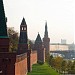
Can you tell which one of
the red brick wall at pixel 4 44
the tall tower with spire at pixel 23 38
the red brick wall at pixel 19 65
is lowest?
the red brick wall at pixel 19 65

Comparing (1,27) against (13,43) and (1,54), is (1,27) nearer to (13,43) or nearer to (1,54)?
(1,54)

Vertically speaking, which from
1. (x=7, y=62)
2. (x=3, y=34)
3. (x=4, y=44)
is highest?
(x=3, y=34)

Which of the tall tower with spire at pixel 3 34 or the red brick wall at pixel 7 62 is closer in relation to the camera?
the red brick wall at pixel 7 62

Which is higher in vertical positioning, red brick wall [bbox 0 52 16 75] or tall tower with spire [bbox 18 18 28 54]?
tall tower with spire [bbox 18 18 28 54]

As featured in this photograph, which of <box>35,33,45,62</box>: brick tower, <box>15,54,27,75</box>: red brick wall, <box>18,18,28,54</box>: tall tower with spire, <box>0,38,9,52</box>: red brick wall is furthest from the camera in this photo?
<box>35,33,45,62</box>: brick tower

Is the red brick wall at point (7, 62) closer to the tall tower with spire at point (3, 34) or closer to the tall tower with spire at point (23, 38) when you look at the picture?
the tall tower with spire at point (3, 34)

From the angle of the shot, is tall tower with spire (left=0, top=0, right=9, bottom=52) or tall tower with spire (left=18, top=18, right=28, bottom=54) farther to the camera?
tall tower with spire (left=18, top=18, right=28, bottom=54)

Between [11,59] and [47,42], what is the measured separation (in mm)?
100665

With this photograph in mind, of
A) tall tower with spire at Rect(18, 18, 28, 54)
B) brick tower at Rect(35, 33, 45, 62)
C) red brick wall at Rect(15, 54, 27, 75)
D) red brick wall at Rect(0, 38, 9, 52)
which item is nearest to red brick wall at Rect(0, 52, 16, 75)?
red brick wall at Rect(0, 38, 9, 52)

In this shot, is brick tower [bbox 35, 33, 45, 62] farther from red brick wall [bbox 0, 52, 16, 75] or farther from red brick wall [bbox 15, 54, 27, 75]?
red brick wall [bbox 0, 52, 16, 75]

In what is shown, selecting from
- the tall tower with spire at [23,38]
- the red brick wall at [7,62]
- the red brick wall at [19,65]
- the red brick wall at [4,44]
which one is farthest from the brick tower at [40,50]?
the red brick wall at [7,62]

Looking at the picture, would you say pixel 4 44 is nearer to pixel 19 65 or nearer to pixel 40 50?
pixel 19 65

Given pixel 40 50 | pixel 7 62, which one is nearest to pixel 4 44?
pixel 7 62

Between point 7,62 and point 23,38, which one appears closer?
point 7,62
